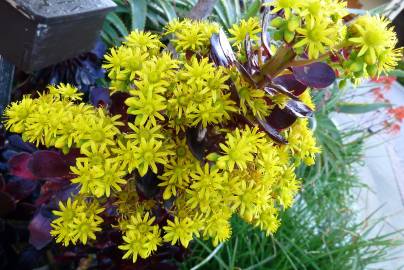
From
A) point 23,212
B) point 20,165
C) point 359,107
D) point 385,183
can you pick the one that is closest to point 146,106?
point 20,165

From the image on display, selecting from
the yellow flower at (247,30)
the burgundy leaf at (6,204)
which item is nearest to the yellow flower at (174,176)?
the yellow flower at (247,30)

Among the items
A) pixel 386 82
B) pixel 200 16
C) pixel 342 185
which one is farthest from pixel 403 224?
pixel 200 16

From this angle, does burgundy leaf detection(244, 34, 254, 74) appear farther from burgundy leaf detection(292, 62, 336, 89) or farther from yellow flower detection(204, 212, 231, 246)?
yellow flower detection(204, 212, 231, 246)

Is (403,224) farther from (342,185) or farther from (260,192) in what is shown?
(260,192)

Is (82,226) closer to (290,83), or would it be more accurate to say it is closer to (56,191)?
(56,191)

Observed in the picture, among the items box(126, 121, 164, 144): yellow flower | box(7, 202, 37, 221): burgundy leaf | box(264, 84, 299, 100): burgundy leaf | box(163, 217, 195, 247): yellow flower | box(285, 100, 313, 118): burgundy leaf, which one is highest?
box(264, 84, 299, 100): burgundy leaf

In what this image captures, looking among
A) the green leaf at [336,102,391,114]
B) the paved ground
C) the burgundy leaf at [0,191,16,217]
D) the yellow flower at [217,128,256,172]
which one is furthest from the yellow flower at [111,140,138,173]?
the green leaf at [336,102,391,114]
